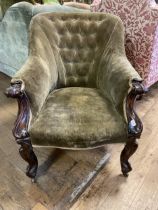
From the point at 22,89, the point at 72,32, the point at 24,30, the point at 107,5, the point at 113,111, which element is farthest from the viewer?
the point at 24,30

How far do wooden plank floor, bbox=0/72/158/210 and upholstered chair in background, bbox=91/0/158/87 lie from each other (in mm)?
670

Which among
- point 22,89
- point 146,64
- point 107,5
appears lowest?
point 146,64

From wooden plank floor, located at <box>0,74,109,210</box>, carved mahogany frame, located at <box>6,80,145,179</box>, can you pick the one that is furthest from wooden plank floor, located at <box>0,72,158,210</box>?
carved mahogany frame, located at <box>6,80,145,179</box>

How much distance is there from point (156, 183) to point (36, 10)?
155cm

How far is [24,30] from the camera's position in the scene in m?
1.82

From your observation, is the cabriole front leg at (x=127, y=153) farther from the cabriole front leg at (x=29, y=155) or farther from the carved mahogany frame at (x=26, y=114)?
the cabriole front leg at (x=29, y=155)

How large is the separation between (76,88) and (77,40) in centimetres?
34

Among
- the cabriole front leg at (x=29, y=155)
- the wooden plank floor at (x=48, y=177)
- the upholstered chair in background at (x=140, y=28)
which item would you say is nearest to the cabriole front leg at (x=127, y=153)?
the wooden plank floor at (x=48, y=177)

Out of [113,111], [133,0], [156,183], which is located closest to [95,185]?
[156,183]

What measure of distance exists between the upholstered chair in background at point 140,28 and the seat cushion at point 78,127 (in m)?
0.75

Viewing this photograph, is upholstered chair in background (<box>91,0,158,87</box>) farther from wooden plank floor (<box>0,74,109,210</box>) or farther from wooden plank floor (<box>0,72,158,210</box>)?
wooden plank floor (<box>0,74,109,210</box>)

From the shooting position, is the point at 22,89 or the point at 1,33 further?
the point at 1,33

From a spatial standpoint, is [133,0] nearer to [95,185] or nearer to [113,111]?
[113,111]

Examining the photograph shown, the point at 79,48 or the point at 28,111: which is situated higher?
the point at 79,48
